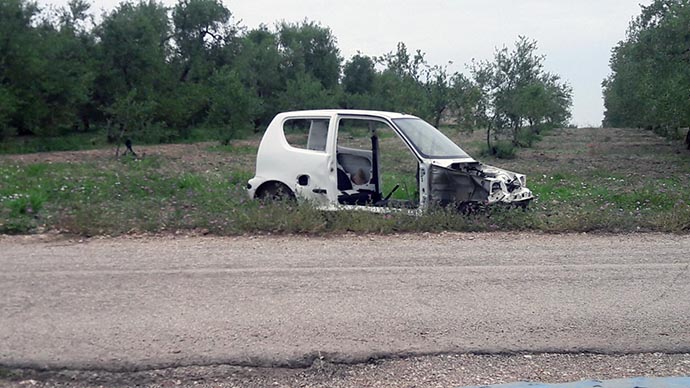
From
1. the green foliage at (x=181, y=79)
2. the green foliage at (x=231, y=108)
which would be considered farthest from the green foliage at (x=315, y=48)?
the green foliage at (x=231, y=108)

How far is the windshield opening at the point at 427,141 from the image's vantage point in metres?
10.1

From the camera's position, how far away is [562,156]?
30.2 metres

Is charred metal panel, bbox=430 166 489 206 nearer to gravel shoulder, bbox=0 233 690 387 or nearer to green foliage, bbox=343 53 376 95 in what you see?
gravel shoulder, bbox=0 233 690 387

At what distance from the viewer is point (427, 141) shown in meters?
10.4

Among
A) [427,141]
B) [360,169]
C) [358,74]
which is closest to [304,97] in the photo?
[358,74]

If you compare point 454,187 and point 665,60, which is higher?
point 665,60

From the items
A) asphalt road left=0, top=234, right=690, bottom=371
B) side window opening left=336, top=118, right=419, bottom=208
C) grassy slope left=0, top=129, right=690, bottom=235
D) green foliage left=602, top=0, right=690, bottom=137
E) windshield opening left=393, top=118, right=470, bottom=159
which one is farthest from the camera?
green foliage left=602, top=0, right=690, bottom=137

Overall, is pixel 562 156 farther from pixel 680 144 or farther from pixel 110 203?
pixel 110 203

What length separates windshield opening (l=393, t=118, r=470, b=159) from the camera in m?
10.1

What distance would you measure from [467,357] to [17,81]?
30.9m

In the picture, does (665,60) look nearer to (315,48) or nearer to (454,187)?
(454,187)

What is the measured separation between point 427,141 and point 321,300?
5.02 meters

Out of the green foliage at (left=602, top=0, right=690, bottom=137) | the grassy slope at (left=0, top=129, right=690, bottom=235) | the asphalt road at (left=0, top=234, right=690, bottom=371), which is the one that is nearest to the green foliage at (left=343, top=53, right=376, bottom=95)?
the green foliage at (left=602, top=0, right=690, bottom=137)

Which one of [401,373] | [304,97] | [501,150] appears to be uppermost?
[304,97]
